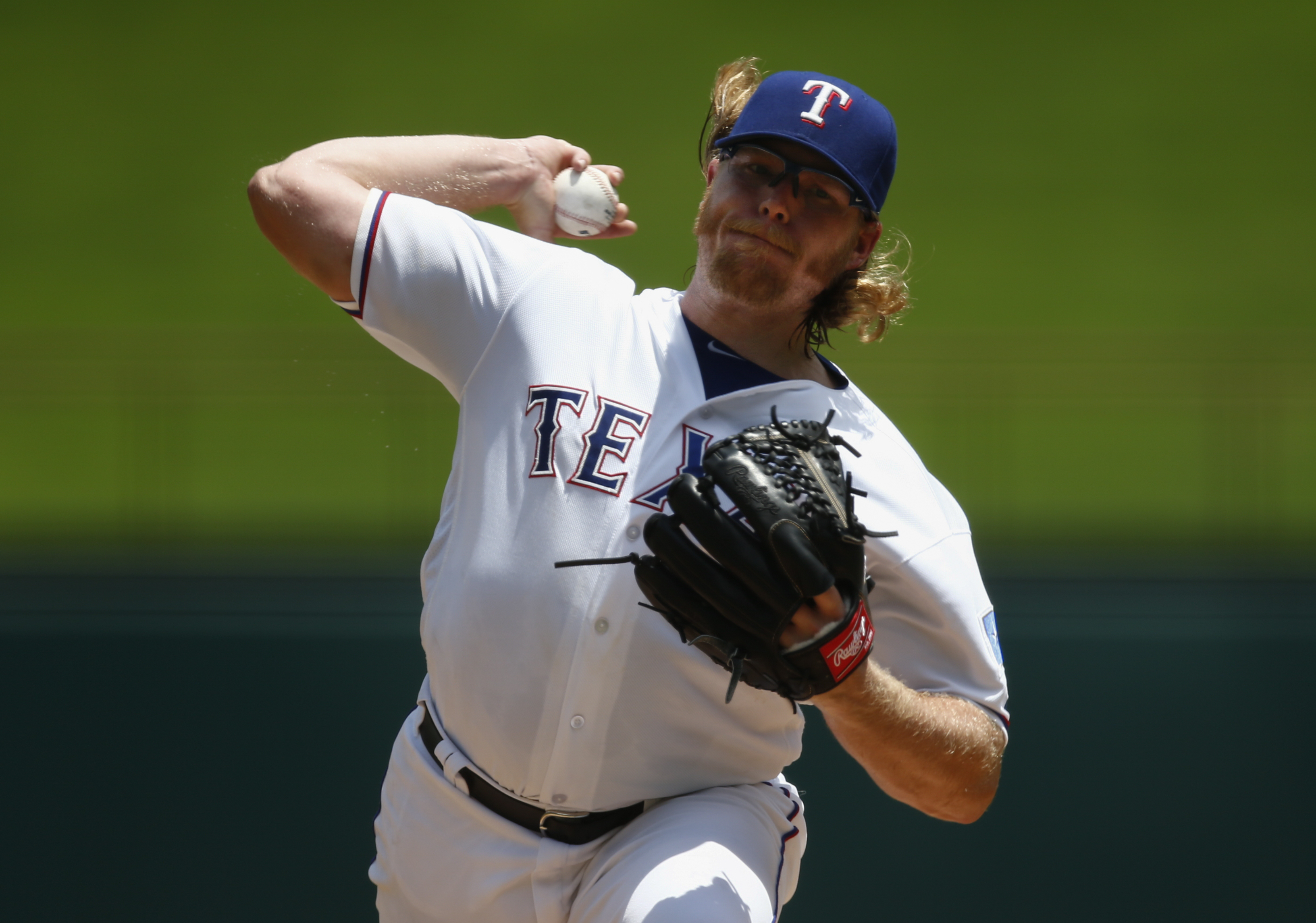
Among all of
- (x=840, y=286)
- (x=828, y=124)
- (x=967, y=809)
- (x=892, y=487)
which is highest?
(x=828, y=124)

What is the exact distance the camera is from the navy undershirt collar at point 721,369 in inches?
79.0

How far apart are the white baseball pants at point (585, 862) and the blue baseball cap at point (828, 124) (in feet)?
3.54

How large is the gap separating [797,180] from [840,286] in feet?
0.90

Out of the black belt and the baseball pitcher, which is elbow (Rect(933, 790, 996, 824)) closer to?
the baseball pitcher

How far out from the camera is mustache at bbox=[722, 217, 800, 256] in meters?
2.03

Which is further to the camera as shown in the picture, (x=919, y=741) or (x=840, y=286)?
(x=840, y=286)

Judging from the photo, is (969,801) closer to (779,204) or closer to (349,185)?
(779,204)

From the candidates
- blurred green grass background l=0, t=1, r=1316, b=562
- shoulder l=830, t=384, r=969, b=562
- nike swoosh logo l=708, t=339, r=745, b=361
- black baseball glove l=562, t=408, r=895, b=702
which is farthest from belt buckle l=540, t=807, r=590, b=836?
blurred green grass background l=0, t=1, r=1316, b=562

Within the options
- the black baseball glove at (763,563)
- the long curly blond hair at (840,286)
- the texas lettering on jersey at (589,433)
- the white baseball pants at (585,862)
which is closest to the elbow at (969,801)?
the white baseball pants at (585,862)

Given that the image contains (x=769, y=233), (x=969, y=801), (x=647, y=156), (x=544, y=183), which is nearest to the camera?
(x=969, y=801)

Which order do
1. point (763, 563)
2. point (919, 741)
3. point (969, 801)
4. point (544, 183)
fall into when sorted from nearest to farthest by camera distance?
point (763, 563), point (919, 741), point (969, 801), point (544, 183)

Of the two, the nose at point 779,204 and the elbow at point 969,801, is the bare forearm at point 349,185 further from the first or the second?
the elbow at point 969,801

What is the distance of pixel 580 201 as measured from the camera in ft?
7.30

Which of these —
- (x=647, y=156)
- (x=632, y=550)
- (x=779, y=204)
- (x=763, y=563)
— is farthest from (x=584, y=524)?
(x=647, y=156)
